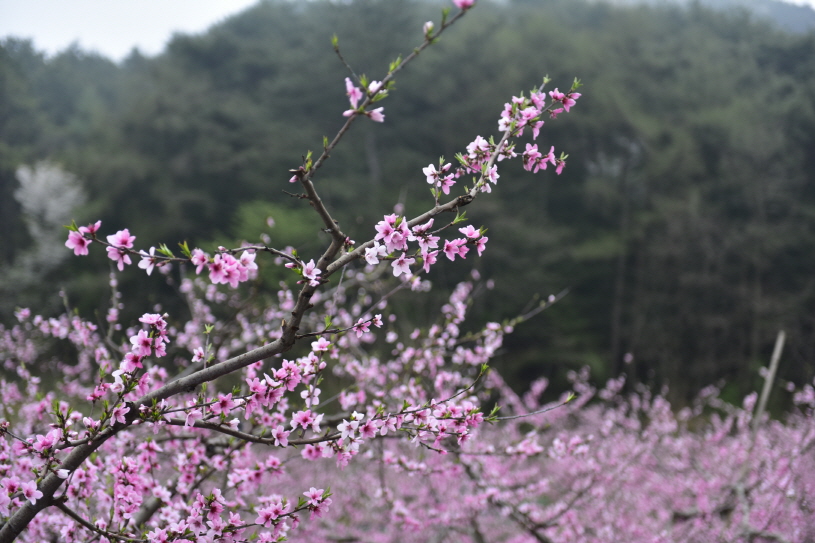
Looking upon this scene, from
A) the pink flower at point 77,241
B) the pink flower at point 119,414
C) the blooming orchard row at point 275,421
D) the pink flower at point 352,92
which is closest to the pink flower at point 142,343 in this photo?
the blooming orchard row at point 275,421

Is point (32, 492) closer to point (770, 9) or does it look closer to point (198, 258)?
point (198, 258)

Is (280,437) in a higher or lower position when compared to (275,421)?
lower

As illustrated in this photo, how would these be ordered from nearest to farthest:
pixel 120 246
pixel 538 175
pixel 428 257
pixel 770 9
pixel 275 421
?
pixel 120 246 → pixel 428 257 → pixel 275 421 → pixel 538 175 → pixel 770 9

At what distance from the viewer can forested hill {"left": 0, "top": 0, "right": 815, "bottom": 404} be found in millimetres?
12766

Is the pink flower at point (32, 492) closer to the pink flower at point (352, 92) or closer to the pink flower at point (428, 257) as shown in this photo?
the pink flower at point (428, 257)

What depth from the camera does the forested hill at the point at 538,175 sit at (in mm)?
12766

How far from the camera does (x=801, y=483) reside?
423cm

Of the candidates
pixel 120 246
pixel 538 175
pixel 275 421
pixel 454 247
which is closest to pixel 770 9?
pixel 538 175

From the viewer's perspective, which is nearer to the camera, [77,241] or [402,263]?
[77,241]

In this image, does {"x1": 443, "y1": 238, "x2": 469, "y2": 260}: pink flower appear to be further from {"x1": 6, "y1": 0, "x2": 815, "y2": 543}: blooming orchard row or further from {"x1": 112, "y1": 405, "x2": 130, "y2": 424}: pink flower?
{"x1": 112, "y1": 405, "x2": 130, "y2": 424}: pink flower

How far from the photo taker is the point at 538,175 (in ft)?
50.4

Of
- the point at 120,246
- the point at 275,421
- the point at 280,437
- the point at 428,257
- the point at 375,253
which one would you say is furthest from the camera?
the point at 275,421

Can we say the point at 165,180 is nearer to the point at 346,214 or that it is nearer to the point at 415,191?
the point at 346,214

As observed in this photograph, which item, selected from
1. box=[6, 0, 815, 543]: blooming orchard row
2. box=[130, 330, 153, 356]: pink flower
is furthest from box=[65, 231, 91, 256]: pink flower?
box=[130, 330, 153, 356]: pink flower
